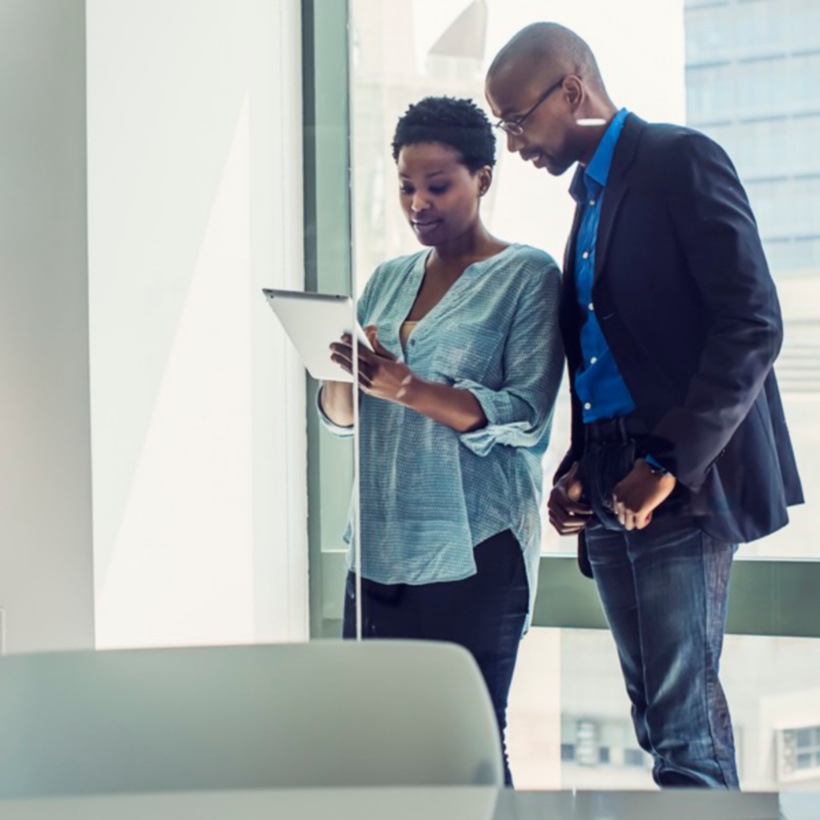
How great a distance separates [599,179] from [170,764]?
1891 millimetres

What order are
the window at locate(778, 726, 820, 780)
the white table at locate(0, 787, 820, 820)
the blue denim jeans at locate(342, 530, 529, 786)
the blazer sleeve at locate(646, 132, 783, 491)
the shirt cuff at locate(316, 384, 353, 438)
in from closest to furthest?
the white table at locate(0, 787, 820, 820) → the blazer sleeve at locate(646, 132, 783, 491) → the window at locate(778, 726, 820, 780) → the blue denim jeans at locate(342, 530, 529, 786) → the shirt cuff at locate(316, 384, 353, 438)

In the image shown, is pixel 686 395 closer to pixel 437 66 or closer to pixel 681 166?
pixel 681 166

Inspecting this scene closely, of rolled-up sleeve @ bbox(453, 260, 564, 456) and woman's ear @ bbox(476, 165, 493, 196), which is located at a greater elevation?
woman's ear @ bbox(476, 165, 493, 196)

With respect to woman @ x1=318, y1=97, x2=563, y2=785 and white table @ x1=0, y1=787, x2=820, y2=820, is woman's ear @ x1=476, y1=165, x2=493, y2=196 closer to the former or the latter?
woman @ x1=318, y1=97, x2=563, y2=785

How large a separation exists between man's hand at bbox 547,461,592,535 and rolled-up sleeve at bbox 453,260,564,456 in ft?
0.43

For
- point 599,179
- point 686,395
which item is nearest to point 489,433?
point 686,395

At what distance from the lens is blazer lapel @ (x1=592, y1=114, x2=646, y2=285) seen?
2.75 meters

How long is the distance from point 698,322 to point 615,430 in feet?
1.14

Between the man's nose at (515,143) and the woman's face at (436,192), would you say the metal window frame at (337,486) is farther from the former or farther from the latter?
the man's nose at (515,143)

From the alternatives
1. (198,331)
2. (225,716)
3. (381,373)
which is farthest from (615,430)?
(225,716)

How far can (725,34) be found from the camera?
2789 millimetres

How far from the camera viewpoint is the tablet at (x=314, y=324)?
9.90 ft

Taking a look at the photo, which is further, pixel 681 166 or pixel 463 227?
pixel 463 227

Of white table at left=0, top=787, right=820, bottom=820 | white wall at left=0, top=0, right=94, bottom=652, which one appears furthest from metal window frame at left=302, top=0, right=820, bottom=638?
white table at left=0, top=787, right=820, bottom=820
